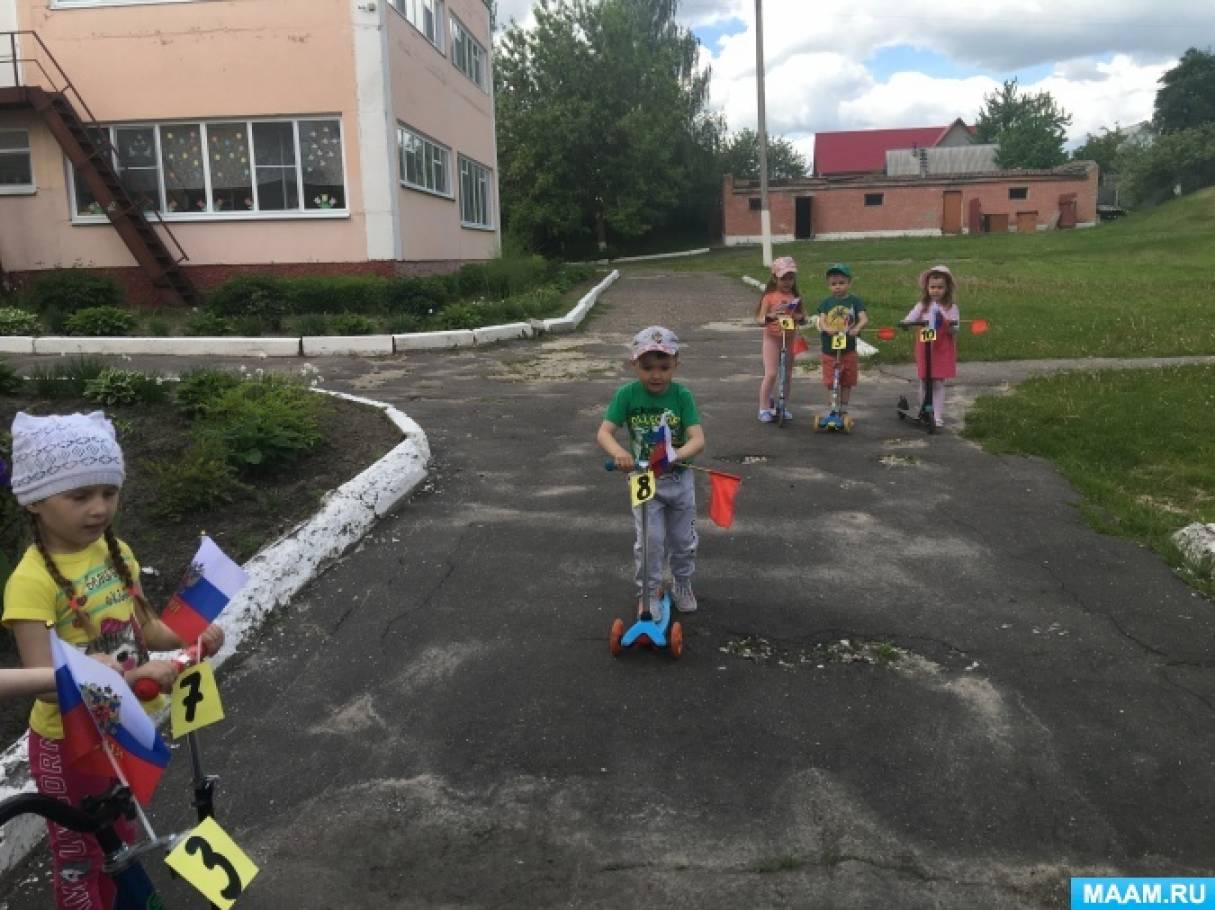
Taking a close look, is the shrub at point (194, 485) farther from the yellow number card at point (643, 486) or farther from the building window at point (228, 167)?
the building window at point (228, 167)

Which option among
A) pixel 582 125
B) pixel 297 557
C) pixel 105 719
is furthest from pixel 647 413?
pixel 582 125

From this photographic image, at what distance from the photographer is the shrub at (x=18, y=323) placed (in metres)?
14.3

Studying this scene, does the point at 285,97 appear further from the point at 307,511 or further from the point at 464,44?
the point at 307,511

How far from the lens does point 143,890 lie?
2.65m

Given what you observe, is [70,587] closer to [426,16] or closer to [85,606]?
[85,606]

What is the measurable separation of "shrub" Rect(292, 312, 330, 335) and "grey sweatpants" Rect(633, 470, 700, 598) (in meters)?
10.6

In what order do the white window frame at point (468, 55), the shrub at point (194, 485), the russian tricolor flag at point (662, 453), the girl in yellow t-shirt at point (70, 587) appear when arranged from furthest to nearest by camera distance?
the white window frame at point (468, 55) → the shrub at point (194, 485) → the russian tricolor flag at point (662, 453) → the girl in yellow t-shirt at point (70, 587)

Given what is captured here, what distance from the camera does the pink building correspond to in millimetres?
17156

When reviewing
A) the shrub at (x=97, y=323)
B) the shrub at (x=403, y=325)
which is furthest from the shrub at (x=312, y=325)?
the shrub at (x=97, y=323)

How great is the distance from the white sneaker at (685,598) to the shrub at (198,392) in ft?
12.6

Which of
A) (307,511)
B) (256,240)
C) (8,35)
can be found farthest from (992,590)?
(8,35)

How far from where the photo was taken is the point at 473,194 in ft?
86.9

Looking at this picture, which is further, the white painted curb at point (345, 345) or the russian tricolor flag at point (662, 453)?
the white painted curb at point (345, 345)

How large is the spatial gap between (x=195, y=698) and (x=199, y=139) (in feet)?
57.5
